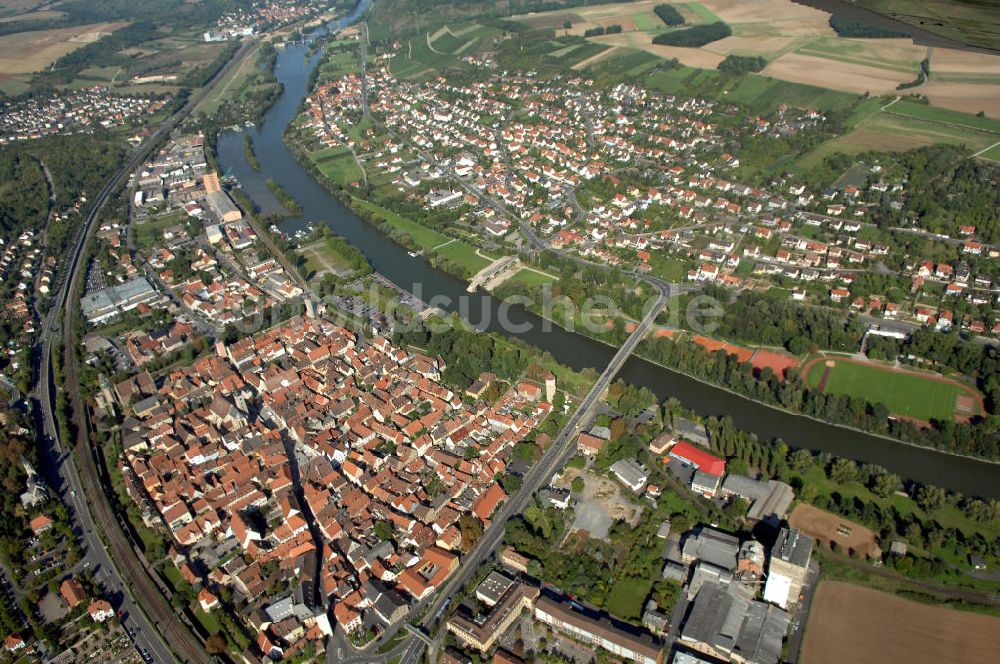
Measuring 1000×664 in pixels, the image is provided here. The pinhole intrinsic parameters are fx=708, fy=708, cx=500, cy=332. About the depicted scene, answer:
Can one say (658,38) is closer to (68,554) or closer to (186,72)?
(186,72)

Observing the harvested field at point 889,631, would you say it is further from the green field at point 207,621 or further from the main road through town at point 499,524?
the green field at point 207,621

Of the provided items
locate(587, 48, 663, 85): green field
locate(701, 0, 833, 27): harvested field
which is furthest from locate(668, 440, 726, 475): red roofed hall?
locate(701, 0, 833, 27): harvested field

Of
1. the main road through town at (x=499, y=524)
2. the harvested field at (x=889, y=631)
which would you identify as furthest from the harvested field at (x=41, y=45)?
the harvested field at (x=889, y=631)

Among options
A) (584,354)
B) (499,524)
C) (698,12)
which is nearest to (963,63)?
(698,12)

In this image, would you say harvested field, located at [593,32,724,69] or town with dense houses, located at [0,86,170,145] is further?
harvested field, located at [593,32,724,69]

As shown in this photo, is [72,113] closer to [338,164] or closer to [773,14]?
[338,164]

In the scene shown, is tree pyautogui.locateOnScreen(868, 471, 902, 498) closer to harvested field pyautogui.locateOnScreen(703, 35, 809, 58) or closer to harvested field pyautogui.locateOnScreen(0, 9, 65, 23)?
harvested field pyautogui.locateOnScreen(703, 35, 809, 58)

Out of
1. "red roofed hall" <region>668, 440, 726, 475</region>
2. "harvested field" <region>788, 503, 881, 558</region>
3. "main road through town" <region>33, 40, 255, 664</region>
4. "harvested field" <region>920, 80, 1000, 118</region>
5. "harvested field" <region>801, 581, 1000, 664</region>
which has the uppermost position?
"harvested field" <region>920, 80, 1000, 118</region>
